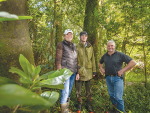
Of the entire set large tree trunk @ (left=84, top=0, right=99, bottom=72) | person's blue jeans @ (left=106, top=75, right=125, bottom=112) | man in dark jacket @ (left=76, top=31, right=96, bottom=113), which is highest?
large tree trunk @ (left=84, top=0, right=99, bottom=72)

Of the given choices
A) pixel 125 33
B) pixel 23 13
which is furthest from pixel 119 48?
pixel 23 13

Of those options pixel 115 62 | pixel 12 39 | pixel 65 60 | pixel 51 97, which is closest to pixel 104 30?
pixel 115 62

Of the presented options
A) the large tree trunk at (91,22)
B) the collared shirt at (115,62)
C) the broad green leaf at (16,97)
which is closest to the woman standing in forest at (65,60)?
the collared shirt at (115,62)

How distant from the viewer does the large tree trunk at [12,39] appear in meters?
0.96

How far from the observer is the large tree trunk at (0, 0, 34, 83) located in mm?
958

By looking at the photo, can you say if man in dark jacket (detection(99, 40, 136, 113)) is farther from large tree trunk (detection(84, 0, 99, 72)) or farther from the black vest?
large tree trunk (detection(84, 0, 99, 72))

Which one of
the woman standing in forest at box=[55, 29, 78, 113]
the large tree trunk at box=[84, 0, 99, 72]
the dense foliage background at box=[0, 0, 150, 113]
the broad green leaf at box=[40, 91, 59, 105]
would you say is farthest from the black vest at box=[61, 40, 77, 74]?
the large tree trunk at box=[84, 0, 99, 72]

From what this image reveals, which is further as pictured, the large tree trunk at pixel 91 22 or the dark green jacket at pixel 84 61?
the large tree trunk at pixel 91 22

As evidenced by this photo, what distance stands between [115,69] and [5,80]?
2.68 metres

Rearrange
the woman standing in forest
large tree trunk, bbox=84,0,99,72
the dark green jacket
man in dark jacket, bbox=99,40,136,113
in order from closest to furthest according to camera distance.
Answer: the woman standing in forest → man in dark jacket, bbox=99,40,136,113 → the dark green jacket → large tree trunk, bbox=84,0,99,72

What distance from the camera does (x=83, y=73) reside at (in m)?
2.94

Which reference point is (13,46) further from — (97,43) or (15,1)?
(97,43)

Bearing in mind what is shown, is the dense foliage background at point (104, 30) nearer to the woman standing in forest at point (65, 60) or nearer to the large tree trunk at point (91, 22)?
the large tree trunk at point (91, 22)

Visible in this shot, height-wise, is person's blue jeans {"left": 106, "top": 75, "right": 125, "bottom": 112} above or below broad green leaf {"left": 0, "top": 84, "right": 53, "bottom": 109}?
below
